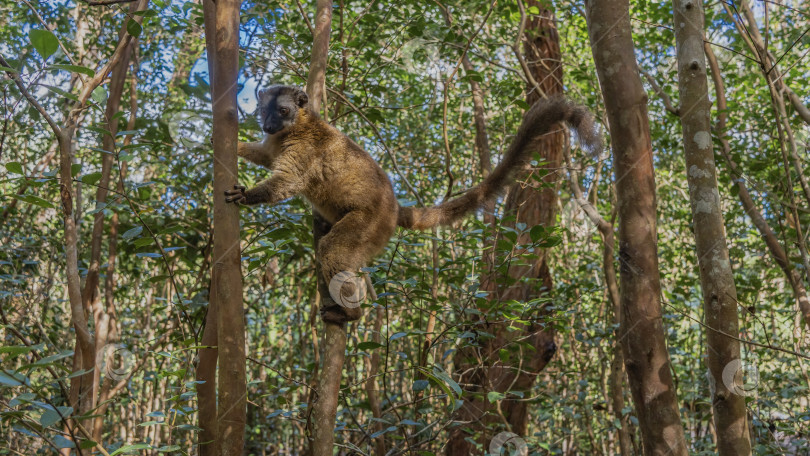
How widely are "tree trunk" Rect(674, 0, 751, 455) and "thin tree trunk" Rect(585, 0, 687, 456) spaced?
0.49 m

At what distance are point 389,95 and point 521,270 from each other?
287cm

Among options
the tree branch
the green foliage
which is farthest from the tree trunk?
the tree branch

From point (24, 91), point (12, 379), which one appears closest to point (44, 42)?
point (24, 91)

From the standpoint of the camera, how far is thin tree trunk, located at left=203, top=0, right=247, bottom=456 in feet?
8.94

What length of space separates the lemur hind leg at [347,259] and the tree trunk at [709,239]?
7.20ft

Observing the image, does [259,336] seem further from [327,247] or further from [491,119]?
[327,247]

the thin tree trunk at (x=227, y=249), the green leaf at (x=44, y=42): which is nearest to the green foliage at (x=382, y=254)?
the green leaf at (x=44, y=42)

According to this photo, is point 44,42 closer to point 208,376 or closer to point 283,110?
point 208,376

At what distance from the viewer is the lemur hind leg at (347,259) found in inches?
155

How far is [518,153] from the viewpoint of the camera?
16.6 ft

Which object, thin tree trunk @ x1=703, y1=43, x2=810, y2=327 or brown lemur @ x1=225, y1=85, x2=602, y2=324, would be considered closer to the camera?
brown lemur @ x1=225, y1=85, x2=602, y2=324

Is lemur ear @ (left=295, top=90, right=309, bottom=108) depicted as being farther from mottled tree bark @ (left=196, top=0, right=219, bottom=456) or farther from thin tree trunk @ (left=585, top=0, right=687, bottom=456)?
thin tree trunk @ (left=585, top=0, right=687, bottom=456)

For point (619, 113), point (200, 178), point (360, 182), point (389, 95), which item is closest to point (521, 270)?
Answer: point (389, 95)

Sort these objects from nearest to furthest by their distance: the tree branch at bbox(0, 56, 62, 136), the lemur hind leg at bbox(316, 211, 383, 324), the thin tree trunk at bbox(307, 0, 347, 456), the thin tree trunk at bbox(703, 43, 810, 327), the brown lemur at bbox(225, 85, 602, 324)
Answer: the tree branch at bbox(0, 56, 62, 136) < the thin tree trunk at bbox(307, 0, 347, 456) < the lemur hind leg at bbox(316, 211, 383, 324) < the brown lemur at bbox(225, 85, 602, 324) < the thin tree trunk at bbox(703, 43, 810, 327)
